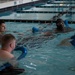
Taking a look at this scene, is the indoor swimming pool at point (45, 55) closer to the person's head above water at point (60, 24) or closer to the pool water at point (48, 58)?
the pool water at point (48, 58)

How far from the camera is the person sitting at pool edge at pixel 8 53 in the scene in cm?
Result: 291

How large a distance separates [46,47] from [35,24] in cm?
251

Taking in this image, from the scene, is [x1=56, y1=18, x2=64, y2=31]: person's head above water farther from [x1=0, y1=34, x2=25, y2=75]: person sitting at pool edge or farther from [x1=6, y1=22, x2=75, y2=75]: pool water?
[x1=0, y1=34, x2=25, y2=75]: person sitting at pool edge

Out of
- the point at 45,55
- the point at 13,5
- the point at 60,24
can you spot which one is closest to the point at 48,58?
the point at 45,55

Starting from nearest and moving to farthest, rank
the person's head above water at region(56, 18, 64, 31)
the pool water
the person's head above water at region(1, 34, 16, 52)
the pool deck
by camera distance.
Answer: the person's head above water at region(1, 34, 16, 52), the pool water, the person's head above water at region(56, 18, 64, 31), the pool deck

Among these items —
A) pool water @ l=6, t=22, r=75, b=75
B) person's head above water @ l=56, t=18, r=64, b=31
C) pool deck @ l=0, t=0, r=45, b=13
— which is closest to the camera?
pool water @ l=6, t=22, r=75, b=75

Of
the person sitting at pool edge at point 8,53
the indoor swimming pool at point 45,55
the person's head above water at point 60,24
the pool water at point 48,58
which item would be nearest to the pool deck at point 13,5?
the indoor swimming pool at point 45,55

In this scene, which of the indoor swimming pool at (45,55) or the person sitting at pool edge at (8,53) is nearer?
the person sitting at pool edge at (8,53)

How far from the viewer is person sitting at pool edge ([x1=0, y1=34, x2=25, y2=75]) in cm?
291

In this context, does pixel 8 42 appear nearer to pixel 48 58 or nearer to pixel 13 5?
pixel 48 58

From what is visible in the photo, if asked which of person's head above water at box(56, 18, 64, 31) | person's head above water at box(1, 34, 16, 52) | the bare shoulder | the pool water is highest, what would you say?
person's head above water at box(1, 34, 16, 52)

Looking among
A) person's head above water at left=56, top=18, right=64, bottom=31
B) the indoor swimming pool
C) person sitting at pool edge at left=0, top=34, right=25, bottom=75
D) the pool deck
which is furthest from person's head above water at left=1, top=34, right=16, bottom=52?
the pool deck

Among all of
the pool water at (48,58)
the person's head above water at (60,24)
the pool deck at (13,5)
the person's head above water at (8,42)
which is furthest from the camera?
the pool deck at (13,5)

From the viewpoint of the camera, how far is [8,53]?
3.00 metres
